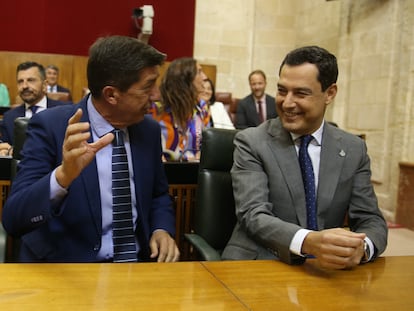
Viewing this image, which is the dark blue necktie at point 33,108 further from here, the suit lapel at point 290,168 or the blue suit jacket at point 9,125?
the suit lapel at point 290,168

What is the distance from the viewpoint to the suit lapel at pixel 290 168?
5.51ft

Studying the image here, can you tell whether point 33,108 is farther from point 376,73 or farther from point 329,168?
point 376,73

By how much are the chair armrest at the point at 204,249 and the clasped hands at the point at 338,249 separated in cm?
44

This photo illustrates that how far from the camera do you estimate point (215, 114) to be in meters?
4.53

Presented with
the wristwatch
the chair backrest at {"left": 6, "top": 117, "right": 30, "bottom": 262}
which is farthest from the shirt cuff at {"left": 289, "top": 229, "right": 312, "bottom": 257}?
the chair backrest at {"left": 6, "top": 117, "right": 30, "bottom": 262}

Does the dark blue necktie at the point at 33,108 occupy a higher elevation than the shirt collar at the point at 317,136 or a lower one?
higher

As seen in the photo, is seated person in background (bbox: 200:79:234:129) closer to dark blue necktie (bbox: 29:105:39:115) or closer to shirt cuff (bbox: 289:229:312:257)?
dark blue necktie (bbox: 29:105:39:115)

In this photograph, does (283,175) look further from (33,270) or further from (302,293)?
(33,270)

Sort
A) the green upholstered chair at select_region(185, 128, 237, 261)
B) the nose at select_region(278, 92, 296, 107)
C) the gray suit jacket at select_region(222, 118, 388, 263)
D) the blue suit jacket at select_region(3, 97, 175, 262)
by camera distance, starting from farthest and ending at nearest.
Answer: the green upholstered chair at select_region(185, 128, 237, 261) < the nose at select_region(278, 92, 296, 107) < the gray suit jacket at select_region(222, 118, 388, 263) < the blue suit jacket at select_region(3, 97, 175, 262)

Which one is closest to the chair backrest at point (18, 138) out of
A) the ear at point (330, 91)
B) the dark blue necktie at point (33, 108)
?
the ear at point (330, 91)

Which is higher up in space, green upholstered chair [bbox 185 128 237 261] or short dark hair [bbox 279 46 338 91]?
short dark hair [bbox 279 46 338 91]

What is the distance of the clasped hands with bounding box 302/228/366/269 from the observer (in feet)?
4.09

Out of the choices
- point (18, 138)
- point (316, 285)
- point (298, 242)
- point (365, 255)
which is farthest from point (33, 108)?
point (316, 285)

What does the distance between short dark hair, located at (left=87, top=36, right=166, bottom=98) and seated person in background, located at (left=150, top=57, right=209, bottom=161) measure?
5.09 feet
